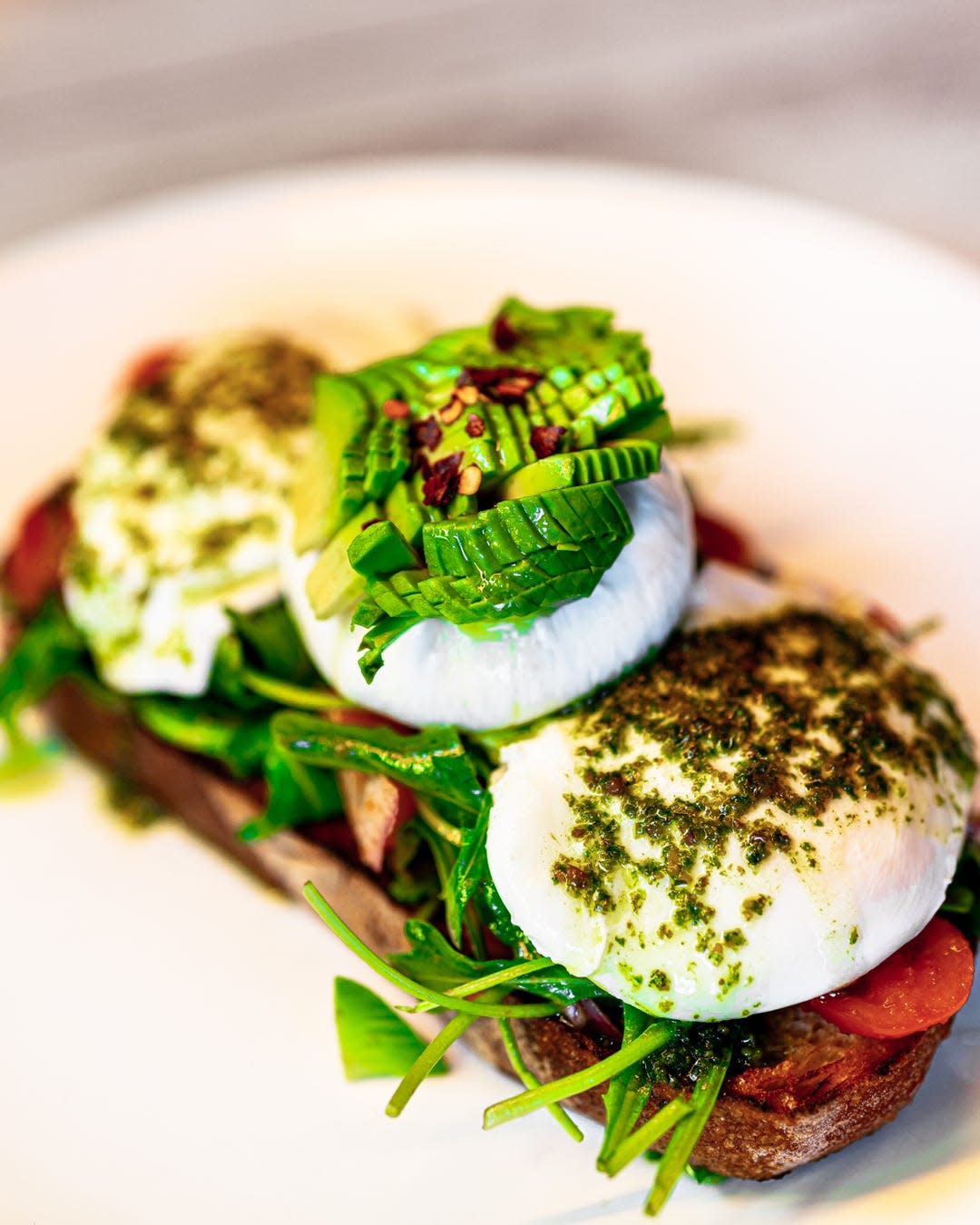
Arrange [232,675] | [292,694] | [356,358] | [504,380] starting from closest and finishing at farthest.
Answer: [504,380] → [292,694] → [232,675] → [356,358]

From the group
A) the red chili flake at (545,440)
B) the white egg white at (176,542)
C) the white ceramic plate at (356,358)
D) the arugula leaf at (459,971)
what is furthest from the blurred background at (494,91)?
the arugula leaf at (459,971)

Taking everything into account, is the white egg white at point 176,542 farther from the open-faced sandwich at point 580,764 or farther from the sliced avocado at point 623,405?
the sliced avocado at point 623,405

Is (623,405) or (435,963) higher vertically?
(623,405)

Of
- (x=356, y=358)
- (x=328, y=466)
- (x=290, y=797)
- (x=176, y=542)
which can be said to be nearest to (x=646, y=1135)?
(x=290, y=797)

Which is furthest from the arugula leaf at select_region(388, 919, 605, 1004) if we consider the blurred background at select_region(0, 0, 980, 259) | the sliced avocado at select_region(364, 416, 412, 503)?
the blurred background at select_region(0, 0, 980, 259)

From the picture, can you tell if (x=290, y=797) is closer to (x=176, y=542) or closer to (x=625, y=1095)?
(x=176, y=542)

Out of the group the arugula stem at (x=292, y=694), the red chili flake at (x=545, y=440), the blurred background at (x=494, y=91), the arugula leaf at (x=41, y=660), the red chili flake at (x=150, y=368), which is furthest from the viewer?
the blurred background at (x=494, y=91)
